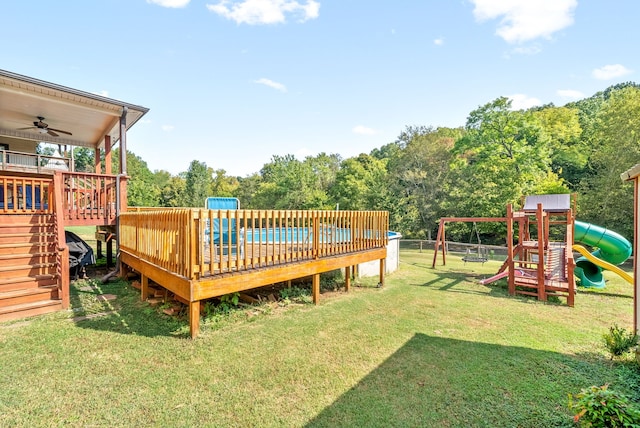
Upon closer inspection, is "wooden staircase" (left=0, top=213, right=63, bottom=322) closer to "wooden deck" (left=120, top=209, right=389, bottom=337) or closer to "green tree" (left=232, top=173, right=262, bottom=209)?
"wooden deck" (left=120, top=209, right=389, bottom=337)

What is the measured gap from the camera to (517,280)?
686 centimetres

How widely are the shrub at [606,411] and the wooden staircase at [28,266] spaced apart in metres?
6.79

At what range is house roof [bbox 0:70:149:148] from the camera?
20.7 ft

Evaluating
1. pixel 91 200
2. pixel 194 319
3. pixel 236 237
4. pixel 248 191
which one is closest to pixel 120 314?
pixel 194 319

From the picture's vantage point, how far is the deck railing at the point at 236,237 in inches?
151

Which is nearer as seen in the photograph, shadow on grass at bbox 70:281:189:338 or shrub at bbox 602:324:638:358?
shrub at bbox 602:324:638:358

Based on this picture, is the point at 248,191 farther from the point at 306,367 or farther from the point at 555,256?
the point at 306,367

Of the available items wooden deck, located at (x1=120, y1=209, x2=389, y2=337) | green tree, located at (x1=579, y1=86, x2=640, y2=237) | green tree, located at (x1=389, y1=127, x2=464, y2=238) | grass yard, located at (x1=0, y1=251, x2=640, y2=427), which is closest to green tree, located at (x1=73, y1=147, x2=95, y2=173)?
green tree, located at (x1=389, y1=127, x2=464, y2=238)

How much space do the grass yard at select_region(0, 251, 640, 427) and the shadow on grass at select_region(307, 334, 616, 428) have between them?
0.01 m

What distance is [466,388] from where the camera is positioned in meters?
2.85

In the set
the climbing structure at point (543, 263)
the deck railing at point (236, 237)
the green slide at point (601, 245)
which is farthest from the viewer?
the green slide at point (601, 245)

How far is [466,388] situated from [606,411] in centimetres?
106

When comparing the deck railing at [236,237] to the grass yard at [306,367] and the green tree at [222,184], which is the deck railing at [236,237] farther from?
the green tree at [222,184]

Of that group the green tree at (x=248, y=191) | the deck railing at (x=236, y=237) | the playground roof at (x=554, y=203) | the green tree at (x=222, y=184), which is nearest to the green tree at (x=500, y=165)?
the playground roof at (x=554, y=203)
